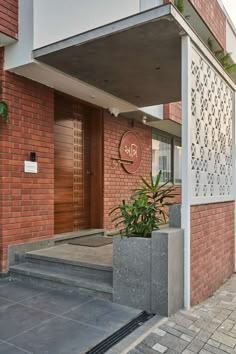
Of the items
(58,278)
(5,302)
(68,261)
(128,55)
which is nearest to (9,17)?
(128,55)

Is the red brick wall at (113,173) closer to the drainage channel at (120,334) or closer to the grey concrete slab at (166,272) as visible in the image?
the grey concrete slab at (166,272)

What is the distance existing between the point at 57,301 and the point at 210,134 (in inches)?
108

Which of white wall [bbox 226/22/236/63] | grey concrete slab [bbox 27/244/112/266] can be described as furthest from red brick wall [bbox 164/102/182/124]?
Answer: grey concrete slab [bbox 27/244/112/266]

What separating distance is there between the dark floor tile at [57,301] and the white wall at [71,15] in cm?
302

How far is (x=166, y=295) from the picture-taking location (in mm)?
3055

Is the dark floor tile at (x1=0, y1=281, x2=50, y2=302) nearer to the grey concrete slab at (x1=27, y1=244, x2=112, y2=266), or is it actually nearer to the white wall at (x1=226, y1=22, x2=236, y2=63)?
the grey concrete slab at (x1=27, y1=244, x2=112, y2=266)

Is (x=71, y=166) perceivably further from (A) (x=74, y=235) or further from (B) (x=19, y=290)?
(B) (x=19, y=290)

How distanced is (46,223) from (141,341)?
2.70 metres

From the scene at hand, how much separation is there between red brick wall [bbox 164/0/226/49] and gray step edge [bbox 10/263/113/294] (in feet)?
17.8

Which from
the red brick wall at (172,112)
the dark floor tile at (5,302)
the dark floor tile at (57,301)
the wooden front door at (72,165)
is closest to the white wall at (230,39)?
the red brick wall at (172,112)

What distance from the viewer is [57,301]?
343cm

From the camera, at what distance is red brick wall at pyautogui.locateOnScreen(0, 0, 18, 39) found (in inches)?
159

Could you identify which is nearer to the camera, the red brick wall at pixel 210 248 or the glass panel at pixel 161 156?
the red brick wall at pixel 210 248

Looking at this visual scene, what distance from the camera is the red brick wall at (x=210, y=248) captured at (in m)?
3.57
